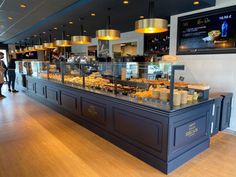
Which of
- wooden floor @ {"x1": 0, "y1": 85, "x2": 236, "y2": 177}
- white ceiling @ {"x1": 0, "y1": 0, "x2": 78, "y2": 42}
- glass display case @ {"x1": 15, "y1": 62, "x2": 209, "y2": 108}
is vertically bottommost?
wooden floor @ {"x1": 0, "y1": 85, "x2": 236, "y2": 177}

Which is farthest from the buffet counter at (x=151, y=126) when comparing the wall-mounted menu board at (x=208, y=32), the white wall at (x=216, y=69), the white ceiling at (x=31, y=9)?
the white ceiling at (x=31, y=9)

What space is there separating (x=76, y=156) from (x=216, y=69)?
11.0 ft

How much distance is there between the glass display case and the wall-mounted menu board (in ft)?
3.03

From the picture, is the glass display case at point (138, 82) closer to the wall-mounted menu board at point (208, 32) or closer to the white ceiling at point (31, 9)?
the wall-mounted menu board at point (208, 32)

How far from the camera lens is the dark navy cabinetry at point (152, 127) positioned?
2.41 m

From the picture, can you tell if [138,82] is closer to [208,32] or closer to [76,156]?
[76,156]

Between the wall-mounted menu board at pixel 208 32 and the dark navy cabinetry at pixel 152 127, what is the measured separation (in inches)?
56.5

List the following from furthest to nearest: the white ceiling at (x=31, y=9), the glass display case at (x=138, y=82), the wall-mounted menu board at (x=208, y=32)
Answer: the white ceiling at (x=31, y=9) < the wall-mounted menu board at (x=208, y=32) < the glass display case at (x=138, y=82)

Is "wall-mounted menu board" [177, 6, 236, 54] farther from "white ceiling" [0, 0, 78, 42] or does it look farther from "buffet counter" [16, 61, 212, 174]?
"white ceiling" [0, 0, 78, 42]

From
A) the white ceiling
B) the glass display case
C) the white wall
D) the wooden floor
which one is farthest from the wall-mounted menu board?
the white ceiling

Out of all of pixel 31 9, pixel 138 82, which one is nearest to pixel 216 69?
pixel 138 82

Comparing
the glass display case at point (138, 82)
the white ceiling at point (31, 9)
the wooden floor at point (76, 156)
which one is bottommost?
the wooden floor at point (76, 156)

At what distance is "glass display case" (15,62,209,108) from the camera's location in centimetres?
257

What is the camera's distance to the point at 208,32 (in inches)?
153
